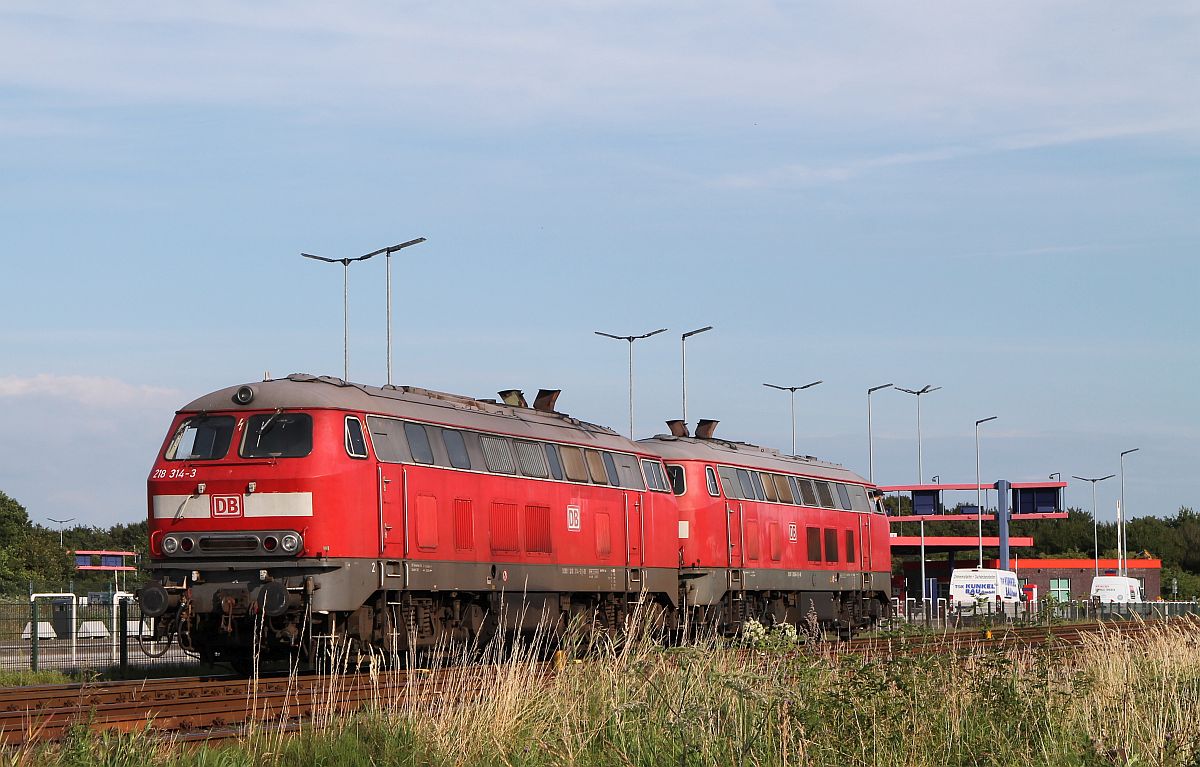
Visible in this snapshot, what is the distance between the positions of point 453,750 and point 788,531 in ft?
85.6

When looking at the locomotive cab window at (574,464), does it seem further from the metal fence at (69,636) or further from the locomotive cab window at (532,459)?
the metal fence at (69,636)

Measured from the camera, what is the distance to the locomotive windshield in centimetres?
2395

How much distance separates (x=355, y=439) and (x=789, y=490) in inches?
725

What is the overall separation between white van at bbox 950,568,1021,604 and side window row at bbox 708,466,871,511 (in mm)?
22351

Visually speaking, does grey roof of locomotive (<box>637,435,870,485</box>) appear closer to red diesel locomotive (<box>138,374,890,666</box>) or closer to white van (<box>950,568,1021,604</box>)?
red diesel locomotive (<box>138,374,890,666</box>)

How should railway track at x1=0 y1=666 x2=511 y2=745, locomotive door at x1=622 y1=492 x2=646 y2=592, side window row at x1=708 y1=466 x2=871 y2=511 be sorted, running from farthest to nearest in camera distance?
side window row at x1=708 y1=466 x2=871 y2=511, locomotive door at x1=622 y1=492 x2=646 y2=592, railway track at x1=0 y1=666 x2=511 y2=745

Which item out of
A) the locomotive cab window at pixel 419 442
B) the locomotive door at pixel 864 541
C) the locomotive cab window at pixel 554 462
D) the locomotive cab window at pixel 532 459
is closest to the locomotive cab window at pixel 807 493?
the locomotive door at pixel 864 541

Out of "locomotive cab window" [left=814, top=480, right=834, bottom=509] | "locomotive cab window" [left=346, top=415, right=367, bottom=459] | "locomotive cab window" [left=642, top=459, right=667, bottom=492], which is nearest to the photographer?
"locomotive cab window" [left=346, top=415, right=367, bottom=459]

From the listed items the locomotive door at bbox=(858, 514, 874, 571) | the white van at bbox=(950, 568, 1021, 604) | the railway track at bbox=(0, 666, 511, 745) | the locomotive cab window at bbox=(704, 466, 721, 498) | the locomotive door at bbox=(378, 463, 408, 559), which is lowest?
the white van at bbox=(950, 568, 1021, 604)

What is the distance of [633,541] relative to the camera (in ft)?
105

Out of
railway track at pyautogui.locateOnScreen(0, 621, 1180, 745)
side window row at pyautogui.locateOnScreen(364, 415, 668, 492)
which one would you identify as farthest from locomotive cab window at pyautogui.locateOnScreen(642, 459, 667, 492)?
railway track at pyautogui.locateOnScreen(0, 621, 1180, 745)

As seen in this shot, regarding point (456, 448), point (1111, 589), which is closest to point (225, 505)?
point (456, 448)

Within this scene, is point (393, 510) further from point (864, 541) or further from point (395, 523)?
point (864, 541)

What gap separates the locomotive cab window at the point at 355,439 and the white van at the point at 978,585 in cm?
4514
